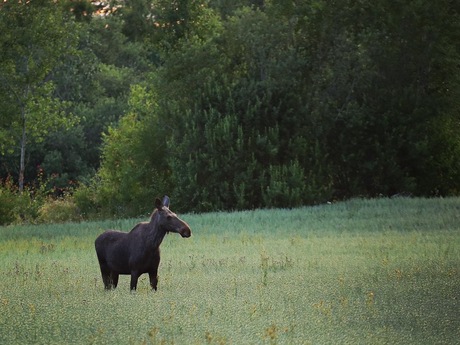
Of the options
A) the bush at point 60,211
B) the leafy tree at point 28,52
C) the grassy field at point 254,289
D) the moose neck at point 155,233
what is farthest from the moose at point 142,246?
the bush at point 60,211

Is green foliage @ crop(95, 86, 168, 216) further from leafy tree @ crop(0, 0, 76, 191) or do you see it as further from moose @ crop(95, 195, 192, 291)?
moose @ crop(95, 195, 192, 291)

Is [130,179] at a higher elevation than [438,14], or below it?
below

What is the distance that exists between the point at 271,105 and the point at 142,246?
2750cm

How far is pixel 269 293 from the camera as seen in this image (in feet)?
51.9

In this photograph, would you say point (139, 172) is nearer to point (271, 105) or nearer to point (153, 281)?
point (271, 105)

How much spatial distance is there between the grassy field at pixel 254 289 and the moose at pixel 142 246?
357 millimetres

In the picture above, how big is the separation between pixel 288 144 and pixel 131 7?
96.9ft

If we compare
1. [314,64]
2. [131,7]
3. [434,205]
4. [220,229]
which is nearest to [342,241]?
[220,229]

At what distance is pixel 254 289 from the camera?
16391 millimetres

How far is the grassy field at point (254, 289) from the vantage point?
478 inches

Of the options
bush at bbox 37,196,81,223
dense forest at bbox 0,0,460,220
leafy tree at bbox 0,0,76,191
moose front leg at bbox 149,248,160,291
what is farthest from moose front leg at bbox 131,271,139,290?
bush at bbox 37,196,81,223

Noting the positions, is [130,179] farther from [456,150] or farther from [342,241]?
[342,241]

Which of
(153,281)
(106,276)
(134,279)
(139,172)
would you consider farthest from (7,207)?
(134,279)

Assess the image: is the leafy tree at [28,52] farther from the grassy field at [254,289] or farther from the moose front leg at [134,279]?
the moose front leg at [134,279]
